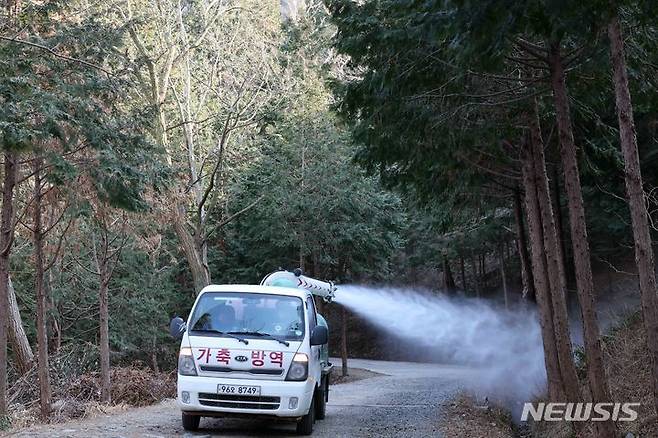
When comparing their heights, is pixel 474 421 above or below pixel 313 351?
below

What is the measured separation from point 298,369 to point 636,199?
497 centimetres

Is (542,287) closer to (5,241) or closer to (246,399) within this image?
(246,399)

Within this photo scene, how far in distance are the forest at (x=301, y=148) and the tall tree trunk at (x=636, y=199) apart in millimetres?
23

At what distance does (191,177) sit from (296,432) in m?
15.1

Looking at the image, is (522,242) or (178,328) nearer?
(178,328)

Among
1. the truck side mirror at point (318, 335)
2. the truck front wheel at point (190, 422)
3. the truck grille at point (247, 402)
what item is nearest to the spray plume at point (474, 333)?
the truck side mirror at point (318, 335)

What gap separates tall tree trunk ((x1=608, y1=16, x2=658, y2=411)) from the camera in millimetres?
7961

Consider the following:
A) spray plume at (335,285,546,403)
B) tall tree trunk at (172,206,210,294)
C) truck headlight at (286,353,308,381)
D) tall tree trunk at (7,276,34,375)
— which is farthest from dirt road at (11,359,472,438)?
tall tree trunk at (172,206,210,294)

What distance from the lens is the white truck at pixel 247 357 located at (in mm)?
9414

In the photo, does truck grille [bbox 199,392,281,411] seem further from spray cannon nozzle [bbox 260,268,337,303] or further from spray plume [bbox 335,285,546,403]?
spray plume [bbox 335,285,546,403]

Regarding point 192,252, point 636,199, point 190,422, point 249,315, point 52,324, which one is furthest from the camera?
point 52,324

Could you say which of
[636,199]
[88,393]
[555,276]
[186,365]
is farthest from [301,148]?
[636,199]

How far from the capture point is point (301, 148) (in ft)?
93.5

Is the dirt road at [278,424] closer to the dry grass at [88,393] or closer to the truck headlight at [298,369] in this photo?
the truck headlight at [298,369]
